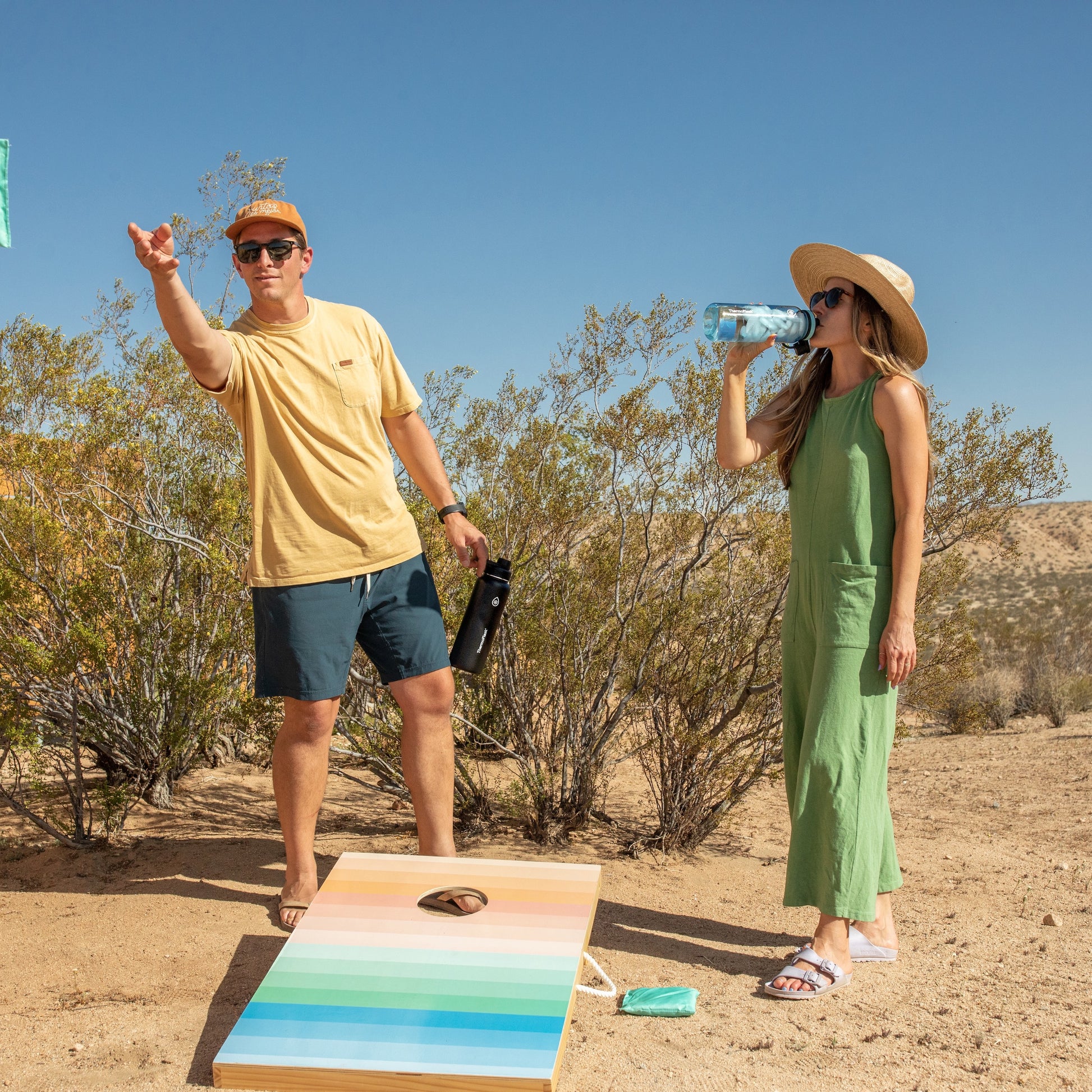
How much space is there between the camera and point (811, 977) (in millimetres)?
2496

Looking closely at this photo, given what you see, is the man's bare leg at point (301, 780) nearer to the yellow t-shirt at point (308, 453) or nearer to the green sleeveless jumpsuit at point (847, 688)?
the yellow t-shirt at point (308, 453)

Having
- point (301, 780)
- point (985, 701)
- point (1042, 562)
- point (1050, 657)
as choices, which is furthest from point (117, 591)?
point (1042, 562)

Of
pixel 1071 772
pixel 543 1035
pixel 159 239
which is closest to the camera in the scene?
pixel 543 1035

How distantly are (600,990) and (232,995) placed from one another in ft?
2.94

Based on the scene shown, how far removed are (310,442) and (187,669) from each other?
7.16 feet

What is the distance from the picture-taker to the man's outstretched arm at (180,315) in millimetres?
2350

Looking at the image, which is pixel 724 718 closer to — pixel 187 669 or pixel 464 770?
pixel 464 770

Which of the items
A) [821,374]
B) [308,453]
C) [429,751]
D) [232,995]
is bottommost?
[232,995]

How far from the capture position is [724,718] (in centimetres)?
→ 386

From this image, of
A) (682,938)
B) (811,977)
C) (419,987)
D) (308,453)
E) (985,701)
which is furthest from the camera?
Answer: (985,701)

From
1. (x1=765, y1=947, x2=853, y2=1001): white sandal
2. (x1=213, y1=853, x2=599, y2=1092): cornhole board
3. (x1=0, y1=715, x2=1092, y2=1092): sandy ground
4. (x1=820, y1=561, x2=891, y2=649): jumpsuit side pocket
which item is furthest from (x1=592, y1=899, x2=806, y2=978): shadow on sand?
(x1=820, y1=561, x2=891, y2=649): jumpsuit side pocket

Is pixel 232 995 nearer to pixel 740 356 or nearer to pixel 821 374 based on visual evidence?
pixel 740 356

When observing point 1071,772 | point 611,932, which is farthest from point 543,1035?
point 1071,772

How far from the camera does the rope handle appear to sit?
2.37 meters
